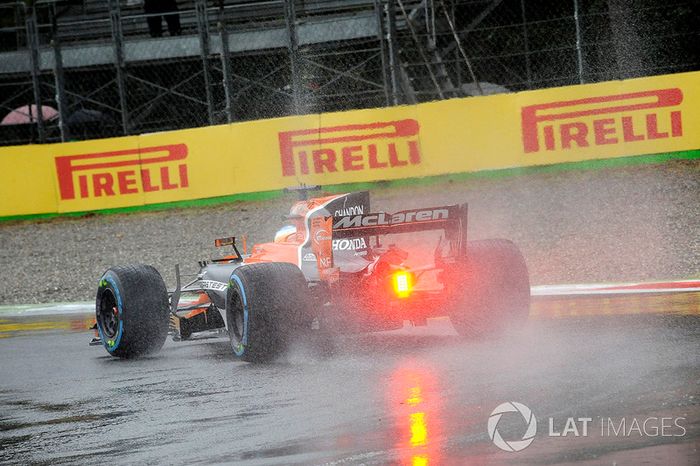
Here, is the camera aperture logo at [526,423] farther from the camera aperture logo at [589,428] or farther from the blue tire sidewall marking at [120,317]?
the blue tire sidewall marking at [120,317]

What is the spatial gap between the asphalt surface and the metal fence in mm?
2500

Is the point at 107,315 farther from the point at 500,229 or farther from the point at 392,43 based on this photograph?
the point at 392,43

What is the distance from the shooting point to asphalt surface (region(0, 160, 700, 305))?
16.1 metres

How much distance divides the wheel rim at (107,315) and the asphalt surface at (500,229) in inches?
230

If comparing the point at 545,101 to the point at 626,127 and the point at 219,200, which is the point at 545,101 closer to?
the point at 626,127

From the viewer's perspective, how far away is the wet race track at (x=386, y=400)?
6.32m

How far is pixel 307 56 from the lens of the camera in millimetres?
23484

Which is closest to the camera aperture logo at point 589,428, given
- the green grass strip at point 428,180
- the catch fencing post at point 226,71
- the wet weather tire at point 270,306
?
the wet weather tire at point 270,306

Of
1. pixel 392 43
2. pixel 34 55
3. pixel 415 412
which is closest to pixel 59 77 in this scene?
pixel 34 55

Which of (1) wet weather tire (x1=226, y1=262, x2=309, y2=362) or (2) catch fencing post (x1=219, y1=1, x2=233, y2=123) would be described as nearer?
(1) wet weather tire (x1=226, y1=262, x2=309, y2=362)

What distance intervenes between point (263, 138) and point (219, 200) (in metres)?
1.33

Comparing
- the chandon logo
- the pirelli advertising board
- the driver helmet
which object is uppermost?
the pirelli advertising board

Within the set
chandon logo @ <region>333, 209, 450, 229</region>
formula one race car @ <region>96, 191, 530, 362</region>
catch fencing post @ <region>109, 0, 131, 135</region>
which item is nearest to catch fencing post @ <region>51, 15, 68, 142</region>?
catch fencing post @ <region>109, 0, 131, 135</region>

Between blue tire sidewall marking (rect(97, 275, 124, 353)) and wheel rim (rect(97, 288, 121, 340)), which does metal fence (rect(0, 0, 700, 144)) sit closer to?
wheel rim (rect(97, 288, 121, 340))
